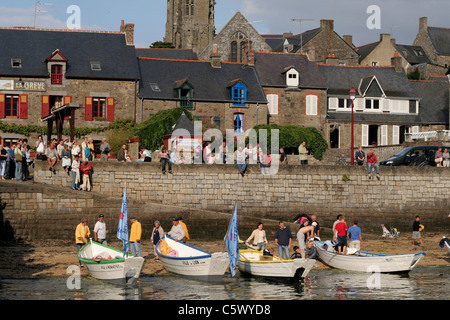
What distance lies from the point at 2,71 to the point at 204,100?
41.6ft

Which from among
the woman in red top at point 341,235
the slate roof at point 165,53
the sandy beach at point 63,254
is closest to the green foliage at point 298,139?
the sandy beach at point 63,254

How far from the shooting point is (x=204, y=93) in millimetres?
45000

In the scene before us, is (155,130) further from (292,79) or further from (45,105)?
(292,79)

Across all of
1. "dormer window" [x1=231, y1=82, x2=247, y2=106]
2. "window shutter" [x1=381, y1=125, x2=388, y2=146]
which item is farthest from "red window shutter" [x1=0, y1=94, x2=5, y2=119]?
"window shutter" [x1=381, y1=125, x2=388, y2=146]

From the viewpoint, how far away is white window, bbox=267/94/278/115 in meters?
47.3

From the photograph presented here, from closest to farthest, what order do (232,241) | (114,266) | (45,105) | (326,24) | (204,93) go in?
(114,266) → (232,241) → (45,105) → (204,93) → (326,24)

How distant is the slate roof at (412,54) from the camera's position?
77688 millimetres

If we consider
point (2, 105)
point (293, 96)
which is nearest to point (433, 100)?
point (293, 96)

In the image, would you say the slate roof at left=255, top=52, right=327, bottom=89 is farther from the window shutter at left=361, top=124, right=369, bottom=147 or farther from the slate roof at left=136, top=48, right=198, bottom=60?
the slate roof at left=136, top=48, right=198, bottom=60

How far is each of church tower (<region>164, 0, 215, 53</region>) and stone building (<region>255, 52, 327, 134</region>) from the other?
3361 cm

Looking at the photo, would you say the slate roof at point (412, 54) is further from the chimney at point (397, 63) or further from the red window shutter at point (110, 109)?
the red window shutter at point (110, 109)

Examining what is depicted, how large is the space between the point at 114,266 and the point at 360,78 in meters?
35.9

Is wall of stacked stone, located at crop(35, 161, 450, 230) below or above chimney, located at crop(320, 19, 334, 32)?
below

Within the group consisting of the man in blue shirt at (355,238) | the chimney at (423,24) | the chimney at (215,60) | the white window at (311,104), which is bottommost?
the man in blue shirt at (355,238)
